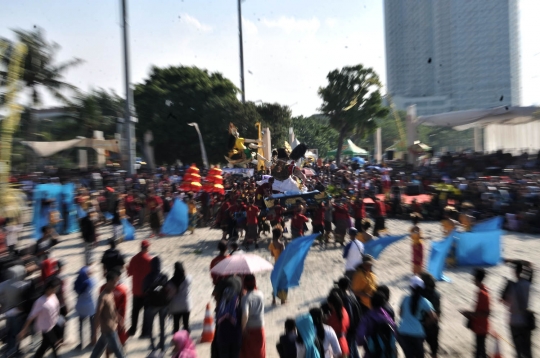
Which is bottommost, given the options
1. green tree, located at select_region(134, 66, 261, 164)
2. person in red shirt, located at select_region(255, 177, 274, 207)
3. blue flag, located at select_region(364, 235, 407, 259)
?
blue flag, located at select_region(364, 235, 407, 259)

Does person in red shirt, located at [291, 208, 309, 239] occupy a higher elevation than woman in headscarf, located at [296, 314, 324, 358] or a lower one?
higher

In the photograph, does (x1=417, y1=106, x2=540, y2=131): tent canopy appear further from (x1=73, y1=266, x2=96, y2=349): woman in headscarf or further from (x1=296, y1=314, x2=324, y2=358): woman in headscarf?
(x1=296, y1=314, x2=324, y2=358): woman in headscarf

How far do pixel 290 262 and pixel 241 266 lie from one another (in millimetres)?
1947

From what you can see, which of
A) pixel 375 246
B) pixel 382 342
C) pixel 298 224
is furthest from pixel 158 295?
pixel 298 224

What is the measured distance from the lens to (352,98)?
40625 mm

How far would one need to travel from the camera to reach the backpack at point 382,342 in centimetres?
458

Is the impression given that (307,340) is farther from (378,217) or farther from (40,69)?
(40,69)

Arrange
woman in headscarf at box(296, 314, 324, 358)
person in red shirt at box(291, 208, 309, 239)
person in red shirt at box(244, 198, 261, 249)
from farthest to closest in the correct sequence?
person in red shirt at box(244, 198, 261, 249) → person in red shirt at box(291, 208, 309, 239) → woman in headscarf at box(296, 314, 324, 358)

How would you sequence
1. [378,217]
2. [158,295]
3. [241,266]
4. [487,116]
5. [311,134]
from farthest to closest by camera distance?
[311,134]
[487,116]
[378,217]
[158,295]
[241,266]

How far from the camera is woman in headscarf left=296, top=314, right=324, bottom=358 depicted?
438 centimetres

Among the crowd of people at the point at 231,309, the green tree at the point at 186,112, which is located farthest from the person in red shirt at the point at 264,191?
the green tree at the point at 186,112

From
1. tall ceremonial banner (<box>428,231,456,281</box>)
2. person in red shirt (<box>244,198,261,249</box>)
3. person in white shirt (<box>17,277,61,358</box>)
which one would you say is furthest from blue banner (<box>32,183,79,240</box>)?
tall ceremonial banner (<box>428,231,456,281</box>)

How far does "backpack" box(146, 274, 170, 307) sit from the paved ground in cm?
76

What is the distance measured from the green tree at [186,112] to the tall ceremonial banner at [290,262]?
3091 cm
